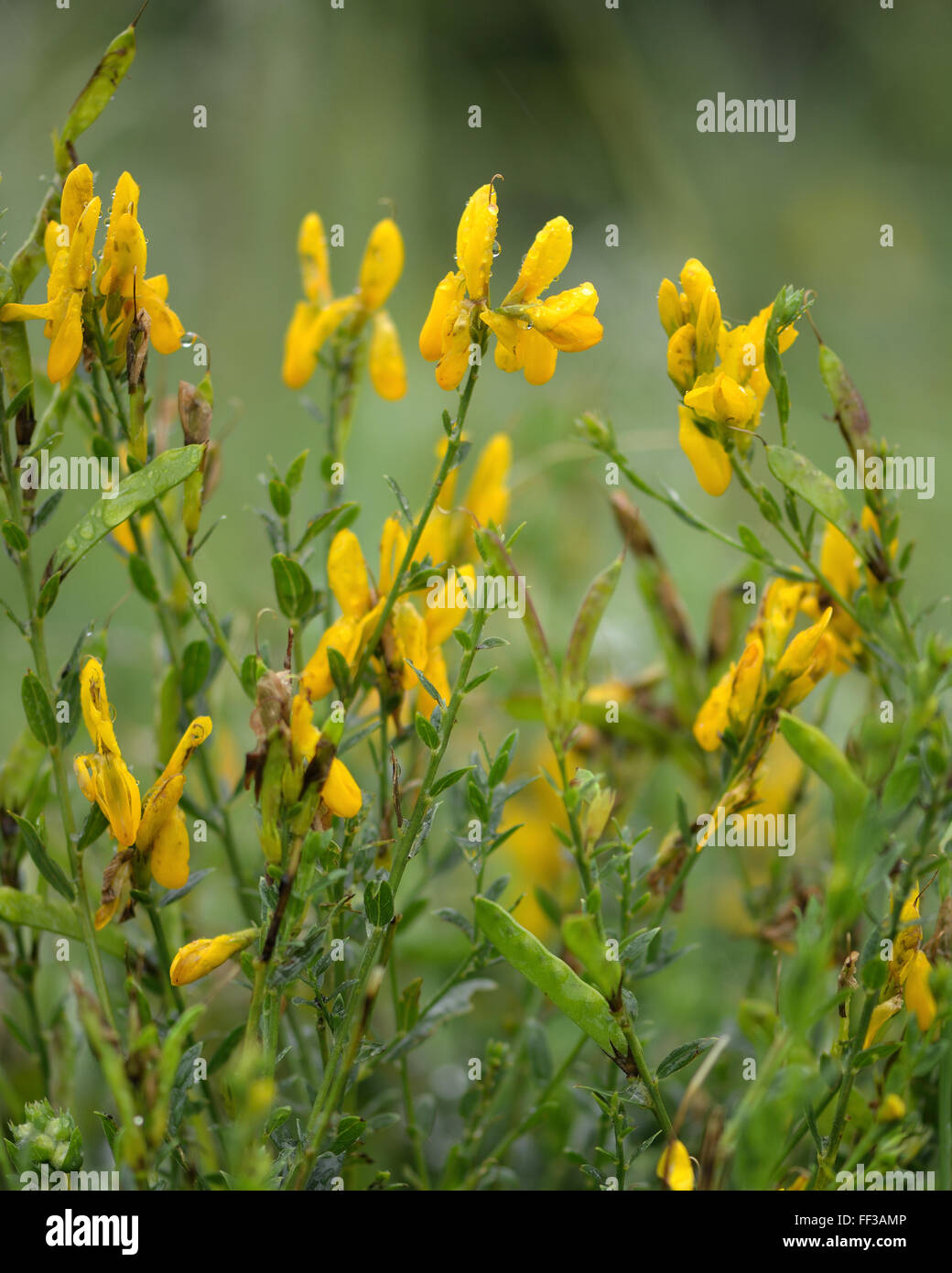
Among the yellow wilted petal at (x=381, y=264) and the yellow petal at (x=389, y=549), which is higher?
the yellow wilted petal at (x=381, y=264)

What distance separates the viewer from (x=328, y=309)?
1.85 ft

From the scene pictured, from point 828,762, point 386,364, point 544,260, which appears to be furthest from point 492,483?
point 828,762

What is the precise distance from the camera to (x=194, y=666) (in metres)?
0.50

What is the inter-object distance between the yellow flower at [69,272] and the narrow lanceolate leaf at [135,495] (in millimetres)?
49

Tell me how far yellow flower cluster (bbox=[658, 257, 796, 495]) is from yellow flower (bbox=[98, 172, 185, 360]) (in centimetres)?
21

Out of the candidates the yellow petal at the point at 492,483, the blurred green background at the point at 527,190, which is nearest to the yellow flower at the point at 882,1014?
the yellow petal at the point at 492,483

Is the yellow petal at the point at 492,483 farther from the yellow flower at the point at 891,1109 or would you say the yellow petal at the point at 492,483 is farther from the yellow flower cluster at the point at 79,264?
the yellow flower at the point at 891,1109

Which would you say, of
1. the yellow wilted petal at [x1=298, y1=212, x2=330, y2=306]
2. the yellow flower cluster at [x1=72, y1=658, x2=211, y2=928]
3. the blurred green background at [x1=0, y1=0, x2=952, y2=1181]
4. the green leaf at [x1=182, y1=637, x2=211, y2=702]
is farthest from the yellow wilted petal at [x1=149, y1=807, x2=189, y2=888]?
the blurred green background at [x1=0, y1=0, x2=952, y2=1181]

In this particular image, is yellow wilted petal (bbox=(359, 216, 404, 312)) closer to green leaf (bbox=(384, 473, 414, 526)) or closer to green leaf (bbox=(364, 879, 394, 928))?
green leaf (bbox=(384, 473, 414, 526))

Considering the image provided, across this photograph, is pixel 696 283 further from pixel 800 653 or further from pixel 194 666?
pixel 194 666

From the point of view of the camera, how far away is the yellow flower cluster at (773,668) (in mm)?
446

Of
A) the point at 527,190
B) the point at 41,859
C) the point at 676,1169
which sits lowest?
the point at 676,1169

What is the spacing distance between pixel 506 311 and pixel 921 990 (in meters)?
0.30

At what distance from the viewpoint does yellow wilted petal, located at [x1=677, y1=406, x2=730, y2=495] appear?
47 cm
